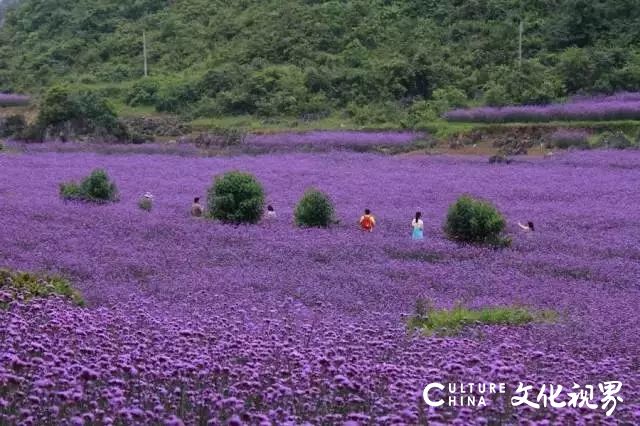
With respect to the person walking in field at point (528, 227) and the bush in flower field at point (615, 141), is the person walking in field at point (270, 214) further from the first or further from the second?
the bush in flower field at point (615, 141)

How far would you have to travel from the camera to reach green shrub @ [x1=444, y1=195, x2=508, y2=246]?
62.5 ft

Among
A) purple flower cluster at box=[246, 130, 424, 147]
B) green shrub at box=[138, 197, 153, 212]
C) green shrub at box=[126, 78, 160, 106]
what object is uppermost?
green shrub at box=[126, 78, 160, 106]

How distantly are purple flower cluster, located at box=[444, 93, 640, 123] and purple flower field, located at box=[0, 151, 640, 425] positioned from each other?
39.3 feet

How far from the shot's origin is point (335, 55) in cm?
5772

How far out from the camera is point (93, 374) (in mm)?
6645

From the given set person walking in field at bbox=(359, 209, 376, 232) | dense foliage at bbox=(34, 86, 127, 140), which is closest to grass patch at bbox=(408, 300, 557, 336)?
person walking in field at bbox=(359, 209, 376, 232)

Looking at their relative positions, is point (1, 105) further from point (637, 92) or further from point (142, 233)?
point (142, 233)

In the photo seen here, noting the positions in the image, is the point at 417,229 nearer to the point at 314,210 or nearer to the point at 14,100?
the point at 314,210

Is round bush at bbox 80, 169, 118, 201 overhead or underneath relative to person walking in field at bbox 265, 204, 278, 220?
overhead

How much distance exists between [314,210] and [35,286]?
9742 millimetres

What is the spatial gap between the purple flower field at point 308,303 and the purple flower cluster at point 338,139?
10807 mm

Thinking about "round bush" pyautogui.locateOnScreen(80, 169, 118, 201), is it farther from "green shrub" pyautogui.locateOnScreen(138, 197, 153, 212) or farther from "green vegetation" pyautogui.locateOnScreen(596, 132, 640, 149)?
"green vegetation" pyautogui.locateOnScreen(596, 132, 640, 149)

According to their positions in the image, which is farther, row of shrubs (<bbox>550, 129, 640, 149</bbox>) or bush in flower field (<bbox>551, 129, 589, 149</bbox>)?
bush in flower field (<bbox>551, 129, 589, 149</bbox>)

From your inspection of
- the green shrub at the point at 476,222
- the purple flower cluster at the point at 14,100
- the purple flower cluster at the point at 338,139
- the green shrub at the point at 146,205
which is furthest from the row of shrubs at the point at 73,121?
the green shrub at the point at 476,222
